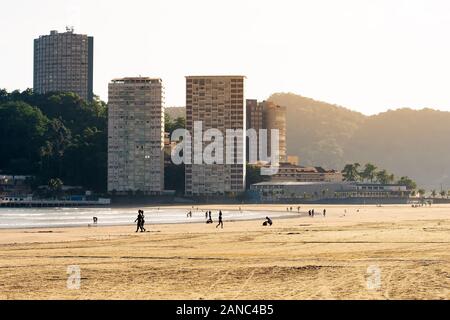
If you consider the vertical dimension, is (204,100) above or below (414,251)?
above

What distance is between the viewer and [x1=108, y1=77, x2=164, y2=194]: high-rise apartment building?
16000 cm

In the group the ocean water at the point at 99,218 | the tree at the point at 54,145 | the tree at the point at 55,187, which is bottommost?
the ocean water at the point at 99,218

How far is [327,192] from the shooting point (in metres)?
162

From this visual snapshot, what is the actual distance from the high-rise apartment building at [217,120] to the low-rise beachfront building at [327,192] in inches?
240

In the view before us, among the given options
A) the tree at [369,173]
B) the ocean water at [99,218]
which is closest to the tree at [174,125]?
the tree at [369,173]

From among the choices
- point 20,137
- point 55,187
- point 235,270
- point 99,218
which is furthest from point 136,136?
point 235,270

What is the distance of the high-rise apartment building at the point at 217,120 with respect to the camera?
160 meters

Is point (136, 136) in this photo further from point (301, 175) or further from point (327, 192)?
point (301, 175)

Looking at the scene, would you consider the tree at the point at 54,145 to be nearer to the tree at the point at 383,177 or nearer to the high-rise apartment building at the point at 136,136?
the high-rise apartment building at the point at 136,136

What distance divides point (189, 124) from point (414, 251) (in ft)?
460

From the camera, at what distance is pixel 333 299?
15977mm

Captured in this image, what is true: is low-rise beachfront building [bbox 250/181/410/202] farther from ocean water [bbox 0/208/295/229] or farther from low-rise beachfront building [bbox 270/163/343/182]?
ocean water [bbox 0/208/295/229]
